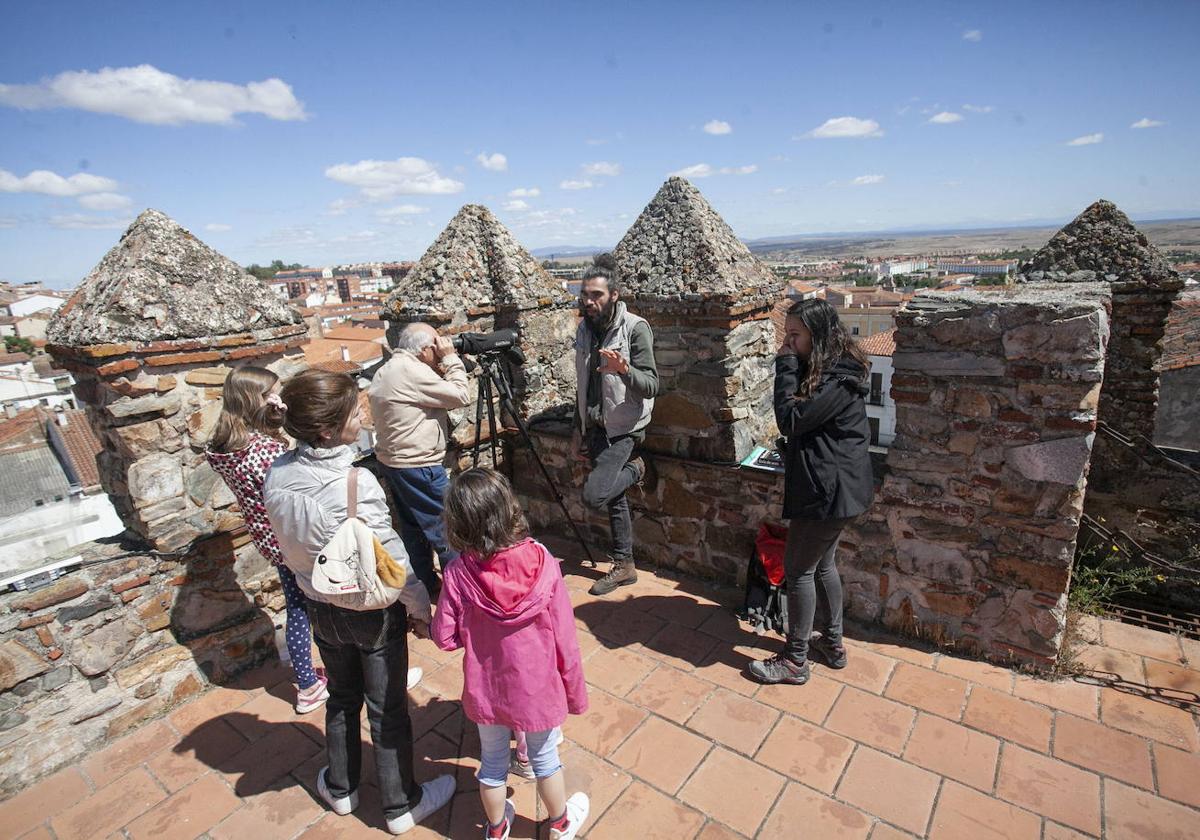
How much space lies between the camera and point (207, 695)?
116 inches

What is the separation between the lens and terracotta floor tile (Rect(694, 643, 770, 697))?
2811mm

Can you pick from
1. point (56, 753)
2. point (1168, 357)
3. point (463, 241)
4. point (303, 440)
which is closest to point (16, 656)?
point (56, 753)

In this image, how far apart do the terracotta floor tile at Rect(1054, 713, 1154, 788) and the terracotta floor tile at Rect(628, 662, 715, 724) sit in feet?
4.59

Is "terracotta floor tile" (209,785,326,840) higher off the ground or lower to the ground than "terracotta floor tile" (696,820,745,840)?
higher

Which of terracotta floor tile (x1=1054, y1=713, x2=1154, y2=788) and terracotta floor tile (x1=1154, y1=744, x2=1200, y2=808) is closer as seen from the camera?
terracotta floor tile (x1=1154, y1=744, x2=1200, y2=808)

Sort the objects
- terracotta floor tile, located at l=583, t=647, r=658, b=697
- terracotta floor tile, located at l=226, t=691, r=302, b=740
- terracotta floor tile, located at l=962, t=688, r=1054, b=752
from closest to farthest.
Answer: terracotta floor tile, located at l=962, t=688, r=1054, b=752, terracotta floor tile, located at l=226, t=691, r=302, b=740, terracotta floor tile, located at l=583, t=647, r=658, b=697

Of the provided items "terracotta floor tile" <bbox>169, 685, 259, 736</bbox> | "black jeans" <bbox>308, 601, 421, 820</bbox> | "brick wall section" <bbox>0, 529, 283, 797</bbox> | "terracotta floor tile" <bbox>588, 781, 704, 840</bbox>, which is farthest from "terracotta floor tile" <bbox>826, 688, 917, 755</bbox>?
"brick wall section" <bbox>0, 529, 283, 797</bbox>

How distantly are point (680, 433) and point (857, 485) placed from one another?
1.28 m

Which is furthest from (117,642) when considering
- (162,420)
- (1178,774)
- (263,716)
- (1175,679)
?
(1175,679)

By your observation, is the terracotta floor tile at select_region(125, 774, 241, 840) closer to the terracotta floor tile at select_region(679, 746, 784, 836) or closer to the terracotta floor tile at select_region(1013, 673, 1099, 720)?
the terracotta floor tile at select_region(679, 746, 784, 836)

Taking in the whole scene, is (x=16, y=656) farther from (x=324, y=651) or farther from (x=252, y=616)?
(x=324, y=651)

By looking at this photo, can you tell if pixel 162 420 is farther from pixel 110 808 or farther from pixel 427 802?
pixel 427 802

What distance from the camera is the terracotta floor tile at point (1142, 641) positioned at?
2.81 meters

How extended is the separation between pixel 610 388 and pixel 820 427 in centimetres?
119
